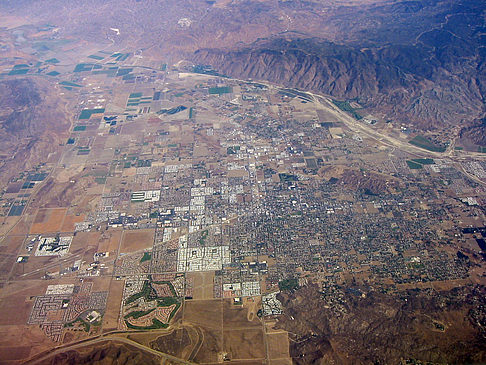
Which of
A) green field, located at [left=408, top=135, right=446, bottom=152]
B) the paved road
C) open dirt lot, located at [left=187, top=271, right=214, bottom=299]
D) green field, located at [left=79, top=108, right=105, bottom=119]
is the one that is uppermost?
green field, located at [left=79, top=108, right=105, bottom=119]

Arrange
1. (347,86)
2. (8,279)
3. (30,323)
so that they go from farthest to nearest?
1. (347,86)
2. (8,279)
3. (30,323)

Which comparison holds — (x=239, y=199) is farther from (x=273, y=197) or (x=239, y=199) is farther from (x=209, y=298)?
(x=209, y=298)

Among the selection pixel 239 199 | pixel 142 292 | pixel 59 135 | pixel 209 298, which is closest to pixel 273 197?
pixel 239 199

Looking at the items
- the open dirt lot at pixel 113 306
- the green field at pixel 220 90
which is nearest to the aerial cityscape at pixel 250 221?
the open dirt lot at pixel 113 306

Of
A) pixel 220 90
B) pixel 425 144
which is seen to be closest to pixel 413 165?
pixel 425 144

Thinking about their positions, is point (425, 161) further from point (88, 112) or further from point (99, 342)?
point (88, 112)

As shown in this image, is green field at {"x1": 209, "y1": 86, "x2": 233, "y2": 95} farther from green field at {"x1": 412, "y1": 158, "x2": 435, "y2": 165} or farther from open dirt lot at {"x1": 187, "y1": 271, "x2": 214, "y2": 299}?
open dirt lot at {"x1": 187, "y1": 271, "x2": 214, "y2": 299}

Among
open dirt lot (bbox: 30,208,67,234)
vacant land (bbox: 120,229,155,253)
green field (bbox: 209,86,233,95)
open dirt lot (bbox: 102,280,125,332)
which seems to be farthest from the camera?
green field (bbox: 209,86,233,95)

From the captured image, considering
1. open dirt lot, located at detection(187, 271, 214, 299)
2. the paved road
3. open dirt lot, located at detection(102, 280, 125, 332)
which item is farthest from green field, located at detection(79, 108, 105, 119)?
the paved road
